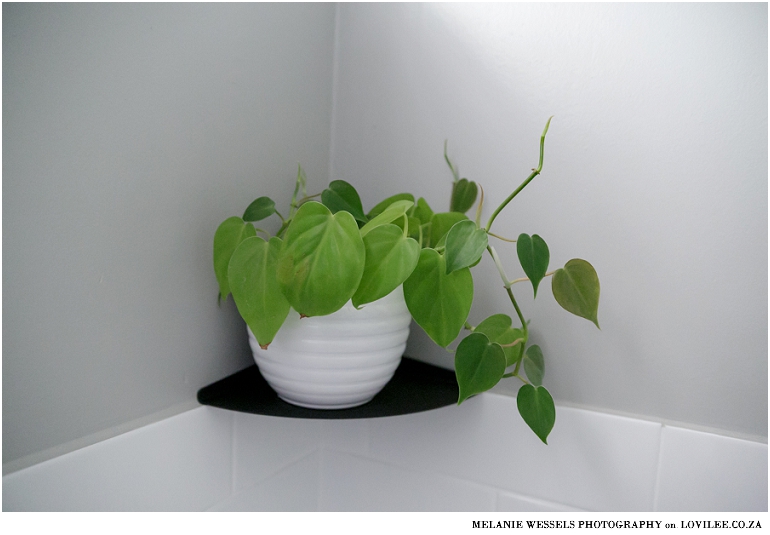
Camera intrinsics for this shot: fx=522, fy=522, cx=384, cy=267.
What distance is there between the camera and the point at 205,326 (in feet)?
2.23

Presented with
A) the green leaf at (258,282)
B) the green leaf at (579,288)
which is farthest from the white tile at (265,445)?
the green leaf at (579,288)

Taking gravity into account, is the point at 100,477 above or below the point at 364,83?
below

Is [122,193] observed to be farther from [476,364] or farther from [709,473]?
[709,473]

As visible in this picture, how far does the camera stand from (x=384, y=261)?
514 mm

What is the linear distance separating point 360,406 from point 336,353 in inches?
4.3

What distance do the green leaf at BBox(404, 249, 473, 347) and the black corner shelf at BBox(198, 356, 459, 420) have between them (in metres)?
0.17

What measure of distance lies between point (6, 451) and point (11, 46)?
37 cm

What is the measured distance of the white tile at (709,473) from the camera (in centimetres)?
63

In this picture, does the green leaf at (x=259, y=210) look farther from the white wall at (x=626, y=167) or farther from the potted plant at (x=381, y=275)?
the white wall at (x=626, y=167)

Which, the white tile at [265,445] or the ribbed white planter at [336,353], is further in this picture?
the white tile at [265,445]

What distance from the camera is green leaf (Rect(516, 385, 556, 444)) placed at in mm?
585

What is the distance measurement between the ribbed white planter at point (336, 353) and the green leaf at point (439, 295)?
0.27 feet

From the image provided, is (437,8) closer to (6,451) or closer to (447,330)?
(447,330)
